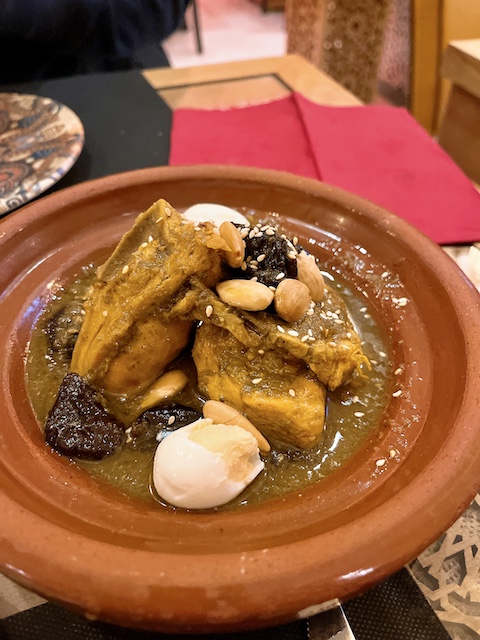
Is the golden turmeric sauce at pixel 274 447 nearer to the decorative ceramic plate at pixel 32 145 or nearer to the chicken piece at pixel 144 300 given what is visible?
the chicken piece at pixel 144 300

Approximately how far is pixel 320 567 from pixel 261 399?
1.19ft

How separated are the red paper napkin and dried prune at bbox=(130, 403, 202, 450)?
1.03 metres

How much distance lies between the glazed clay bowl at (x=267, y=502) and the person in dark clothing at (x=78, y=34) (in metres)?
1.79

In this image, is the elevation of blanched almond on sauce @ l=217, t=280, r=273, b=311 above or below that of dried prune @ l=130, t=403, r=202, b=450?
above

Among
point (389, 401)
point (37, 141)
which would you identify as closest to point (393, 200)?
point (389, 401)

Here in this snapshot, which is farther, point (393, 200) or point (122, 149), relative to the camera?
point (122, 149)

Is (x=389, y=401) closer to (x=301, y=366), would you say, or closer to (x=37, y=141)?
(x=301, y=366)

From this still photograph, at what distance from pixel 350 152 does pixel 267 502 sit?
1521 mm

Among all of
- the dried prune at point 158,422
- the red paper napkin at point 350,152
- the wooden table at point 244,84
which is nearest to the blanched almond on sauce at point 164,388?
the dried prune at point 158,422

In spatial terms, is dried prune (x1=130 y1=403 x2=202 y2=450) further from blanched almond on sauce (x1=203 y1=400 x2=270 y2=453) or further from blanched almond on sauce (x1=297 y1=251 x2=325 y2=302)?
blanched almond on sauce (x1=297 y1=251 x2=325 y2=302)

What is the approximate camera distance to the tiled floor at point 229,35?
20.5 feet

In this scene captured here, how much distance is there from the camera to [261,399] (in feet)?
3.34

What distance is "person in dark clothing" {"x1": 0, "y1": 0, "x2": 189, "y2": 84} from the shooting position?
264 cm

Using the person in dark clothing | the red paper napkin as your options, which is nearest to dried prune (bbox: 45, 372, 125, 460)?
the red paper napkin
